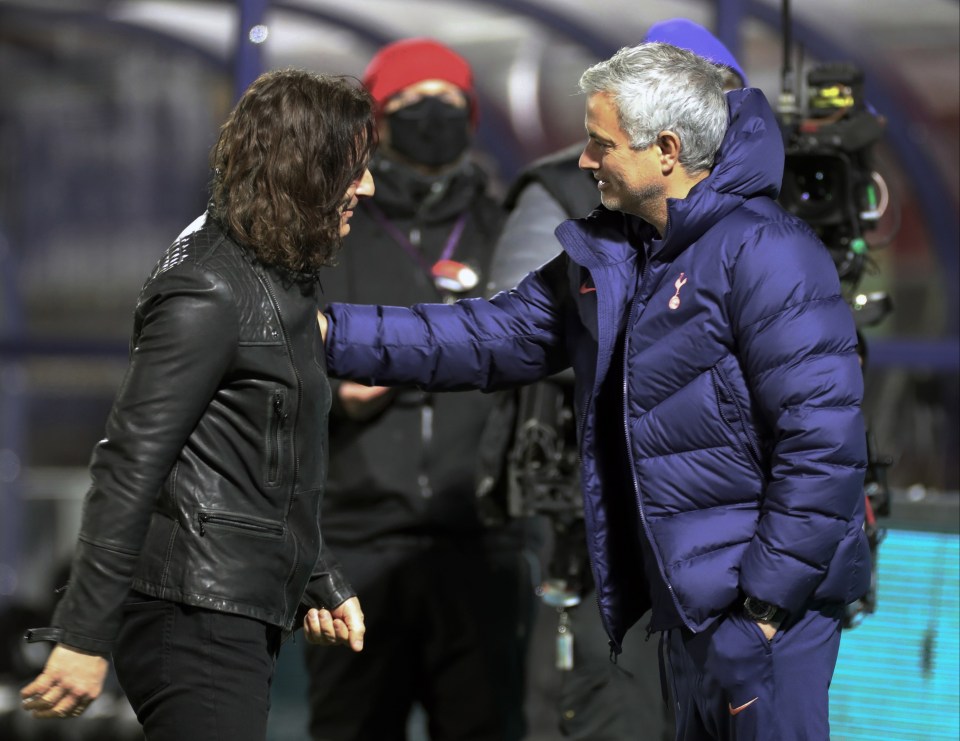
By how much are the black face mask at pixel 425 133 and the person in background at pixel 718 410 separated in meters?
1.05

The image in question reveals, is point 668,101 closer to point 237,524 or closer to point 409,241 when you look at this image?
point 237,524

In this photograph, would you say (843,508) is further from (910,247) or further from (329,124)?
(910,247)

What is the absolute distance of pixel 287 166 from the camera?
2.53 metres

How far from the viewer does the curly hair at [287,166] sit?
2.53m

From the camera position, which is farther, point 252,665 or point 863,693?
point 863,693

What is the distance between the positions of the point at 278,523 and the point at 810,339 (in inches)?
39.2

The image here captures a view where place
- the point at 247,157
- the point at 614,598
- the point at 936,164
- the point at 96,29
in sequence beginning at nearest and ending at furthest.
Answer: the point at 247,157, the point at 614,598, the point at 936,164, the point at 96,29

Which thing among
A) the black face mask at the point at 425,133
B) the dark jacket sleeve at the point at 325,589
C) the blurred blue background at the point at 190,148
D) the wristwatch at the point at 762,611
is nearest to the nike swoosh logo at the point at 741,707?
the wristwatch at the point at 762,611

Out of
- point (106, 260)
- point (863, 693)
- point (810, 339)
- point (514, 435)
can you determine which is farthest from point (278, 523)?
point (106, 260)

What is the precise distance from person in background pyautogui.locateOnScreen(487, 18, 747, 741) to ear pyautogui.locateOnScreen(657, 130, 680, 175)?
2.54 ft

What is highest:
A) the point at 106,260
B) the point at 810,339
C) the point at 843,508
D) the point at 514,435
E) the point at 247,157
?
the point at 247,157

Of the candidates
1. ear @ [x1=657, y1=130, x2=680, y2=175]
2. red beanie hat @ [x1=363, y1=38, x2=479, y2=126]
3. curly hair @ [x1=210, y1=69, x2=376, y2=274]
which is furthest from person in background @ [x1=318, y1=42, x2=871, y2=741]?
red beanie hat @ [x1=363, y1=38, x2=479, y2=126]

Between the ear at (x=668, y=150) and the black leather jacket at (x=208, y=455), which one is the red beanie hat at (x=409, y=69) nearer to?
the ear at (x=668, y=150)

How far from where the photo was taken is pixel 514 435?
149 inches
